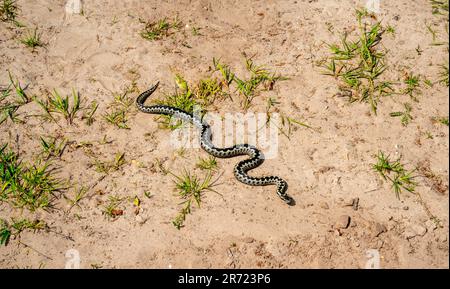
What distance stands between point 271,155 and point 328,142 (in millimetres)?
1068

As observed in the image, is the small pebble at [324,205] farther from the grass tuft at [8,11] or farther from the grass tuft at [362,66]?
the grass tuft at [8,11]

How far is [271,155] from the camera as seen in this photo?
739 centimetres

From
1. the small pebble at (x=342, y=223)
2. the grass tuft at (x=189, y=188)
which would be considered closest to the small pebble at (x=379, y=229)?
the small pebble at (x=342, y=223)

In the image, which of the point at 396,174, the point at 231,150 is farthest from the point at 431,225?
the point at 231,150

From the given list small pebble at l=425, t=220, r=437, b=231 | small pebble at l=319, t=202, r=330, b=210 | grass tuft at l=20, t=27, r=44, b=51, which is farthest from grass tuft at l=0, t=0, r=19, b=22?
small pebble at l=425, t=220, r=437, b=231

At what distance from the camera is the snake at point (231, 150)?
Result: 686cm

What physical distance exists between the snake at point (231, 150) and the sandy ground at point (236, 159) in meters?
0.15

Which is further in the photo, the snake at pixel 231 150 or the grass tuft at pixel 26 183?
the snake at pixel 231 150

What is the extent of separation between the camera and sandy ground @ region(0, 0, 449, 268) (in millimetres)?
6250

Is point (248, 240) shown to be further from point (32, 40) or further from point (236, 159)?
point (32, 40)

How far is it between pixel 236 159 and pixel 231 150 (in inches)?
7.6

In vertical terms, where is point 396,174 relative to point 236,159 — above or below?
below

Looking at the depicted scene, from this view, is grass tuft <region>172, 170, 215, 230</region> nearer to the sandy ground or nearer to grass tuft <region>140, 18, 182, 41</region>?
the sandy ground

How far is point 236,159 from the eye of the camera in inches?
293
